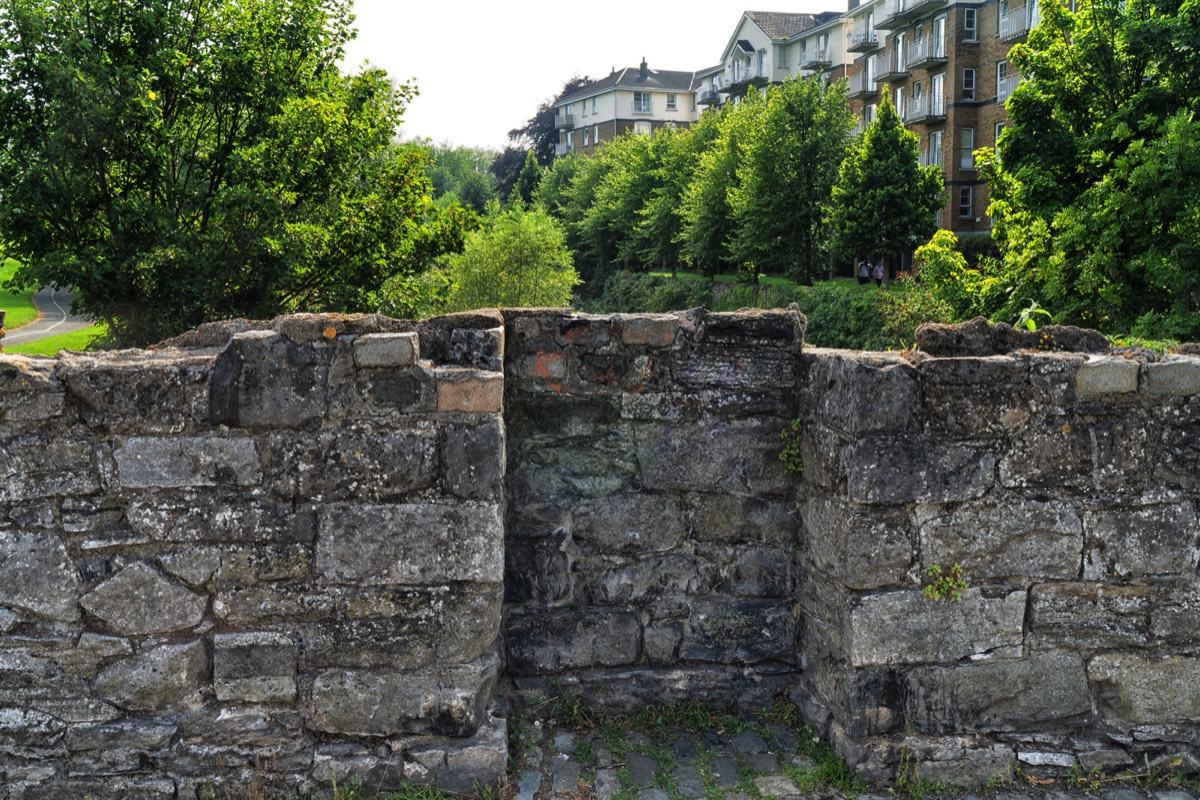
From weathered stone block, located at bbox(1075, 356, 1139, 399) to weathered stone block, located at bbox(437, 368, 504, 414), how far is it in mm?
2456

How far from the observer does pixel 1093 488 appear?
14.8 feet

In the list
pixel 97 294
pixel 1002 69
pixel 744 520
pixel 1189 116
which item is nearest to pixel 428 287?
pixel 97 294

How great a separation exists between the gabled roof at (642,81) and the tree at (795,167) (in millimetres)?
45675

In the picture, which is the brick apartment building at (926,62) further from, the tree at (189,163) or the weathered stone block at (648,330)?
the weathered stone block at (648,330)

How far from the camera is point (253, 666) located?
4.27 meters

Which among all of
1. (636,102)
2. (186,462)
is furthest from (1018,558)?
(636,102)

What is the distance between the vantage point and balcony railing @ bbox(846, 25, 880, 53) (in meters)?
51.7

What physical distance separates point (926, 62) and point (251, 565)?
4551cm

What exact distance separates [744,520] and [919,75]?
46.0m

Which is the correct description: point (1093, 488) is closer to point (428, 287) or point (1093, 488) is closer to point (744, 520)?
point (744, 520)

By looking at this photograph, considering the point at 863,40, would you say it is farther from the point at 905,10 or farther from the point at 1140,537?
the point at 1140,537

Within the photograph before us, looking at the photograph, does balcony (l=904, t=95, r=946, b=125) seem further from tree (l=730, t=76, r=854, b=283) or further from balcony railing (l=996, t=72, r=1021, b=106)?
tree (l=730, t=76, r=854, b=283)

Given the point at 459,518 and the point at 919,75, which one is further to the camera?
the point at 919,75

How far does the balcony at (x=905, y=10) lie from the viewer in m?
44.5
